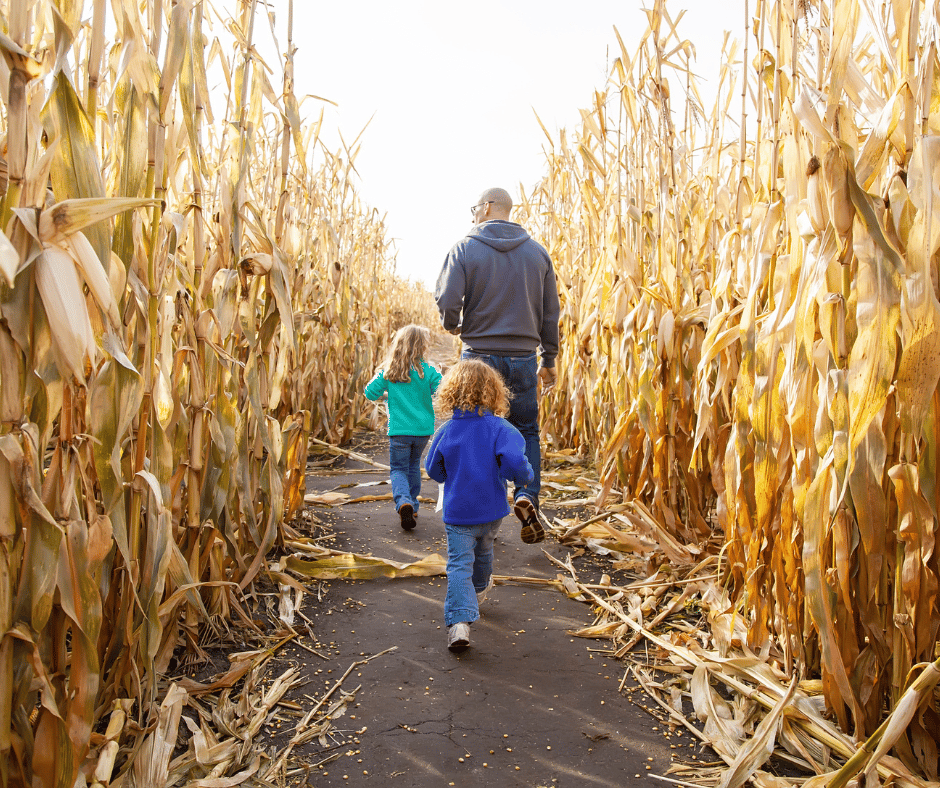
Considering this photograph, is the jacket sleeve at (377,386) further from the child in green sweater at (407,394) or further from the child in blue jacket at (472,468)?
the child in blue jacket at (472,468)

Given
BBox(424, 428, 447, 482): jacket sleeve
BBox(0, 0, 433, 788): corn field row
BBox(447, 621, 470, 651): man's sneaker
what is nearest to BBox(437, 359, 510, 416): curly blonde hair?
BBox(424, 428, 447, 482): jacket sleeve

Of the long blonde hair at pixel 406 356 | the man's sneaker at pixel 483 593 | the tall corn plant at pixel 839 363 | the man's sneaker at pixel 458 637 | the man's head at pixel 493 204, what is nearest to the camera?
the tall corn plant at pixel 839 363

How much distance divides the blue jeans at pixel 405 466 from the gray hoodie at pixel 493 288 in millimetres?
674

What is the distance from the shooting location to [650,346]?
2.84 m

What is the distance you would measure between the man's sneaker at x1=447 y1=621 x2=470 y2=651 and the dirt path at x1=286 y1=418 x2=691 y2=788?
0.11 ft

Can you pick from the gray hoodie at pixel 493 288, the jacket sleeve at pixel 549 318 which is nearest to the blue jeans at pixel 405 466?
the gray hoodie at pixel 493 288

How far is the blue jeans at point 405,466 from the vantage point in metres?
3.53

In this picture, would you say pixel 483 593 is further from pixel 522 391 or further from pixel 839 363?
pixel 839 363

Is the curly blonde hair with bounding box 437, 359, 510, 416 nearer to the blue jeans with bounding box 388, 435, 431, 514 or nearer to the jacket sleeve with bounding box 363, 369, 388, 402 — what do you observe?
the blue jeans with bounding box 388, 435, 431, 514

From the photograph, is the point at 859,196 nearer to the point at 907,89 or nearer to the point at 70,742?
the point at 907,89

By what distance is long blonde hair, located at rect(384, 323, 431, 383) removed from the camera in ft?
12.0

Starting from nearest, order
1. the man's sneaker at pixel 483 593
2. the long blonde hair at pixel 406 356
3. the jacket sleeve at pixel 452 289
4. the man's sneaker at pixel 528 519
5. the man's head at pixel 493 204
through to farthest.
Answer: the man's sneaker at pixel 483 593 < the man's sneaker at pixel 528 519 < the jacket sleeve at pixel 452 289 < the man's head at pixel 493 204 < the long blonde hair at pixel 406 356

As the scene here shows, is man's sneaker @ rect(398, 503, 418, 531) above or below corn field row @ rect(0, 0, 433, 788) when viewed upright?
below

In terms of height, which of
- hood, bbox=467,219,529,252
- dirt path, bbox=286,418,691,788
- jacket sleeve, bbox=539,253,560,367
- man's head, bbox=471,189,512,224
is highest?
man's head, bbox=471,189,512,224
